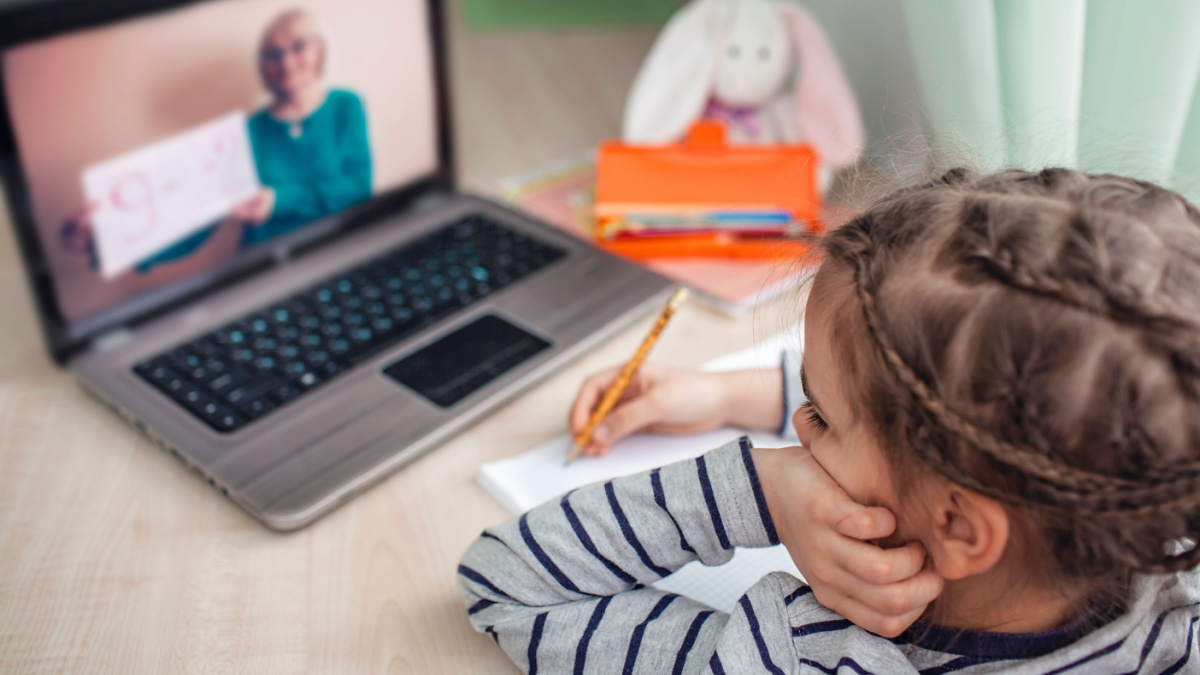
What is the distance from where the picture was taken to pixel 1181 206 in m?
0.39

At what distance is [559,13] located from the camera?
4.47 ft

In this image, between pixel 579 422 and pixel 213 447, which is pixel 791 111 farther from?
pixel 213 447

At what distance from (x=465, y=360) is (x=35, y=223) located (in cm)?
32

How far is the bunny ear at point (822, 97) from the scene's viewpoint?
3.14 feet

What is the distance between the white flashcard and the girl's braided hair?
0.57 metres

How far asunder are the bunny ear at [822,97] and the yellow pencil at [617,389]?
36 cm

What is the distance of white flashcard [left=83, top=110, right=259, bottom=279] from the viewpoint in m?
0.70

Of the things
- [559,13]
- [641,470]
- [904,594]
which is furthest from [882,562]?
[559,13]

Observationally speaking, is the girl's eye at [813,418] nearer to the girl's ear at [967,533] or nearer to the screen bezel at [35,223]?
the girl's ear at [967,533]

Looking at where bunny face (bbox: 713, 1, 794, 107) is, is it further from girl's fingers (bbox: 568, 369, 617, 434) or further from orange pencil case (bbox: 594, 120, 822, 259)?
girl's fingers (bbox: 568, 369, 617, 434)

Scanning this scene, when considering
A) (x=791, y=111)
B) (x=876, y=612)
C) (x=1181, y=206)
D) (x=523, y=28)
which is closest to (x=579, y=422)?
(x=876, y=612)

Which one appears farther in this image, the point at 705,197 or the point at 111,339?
the point at 705,197

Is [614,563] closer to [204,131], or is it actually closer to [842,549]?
[842,549]

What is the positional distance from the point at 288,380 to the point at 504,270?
221 millimetres
